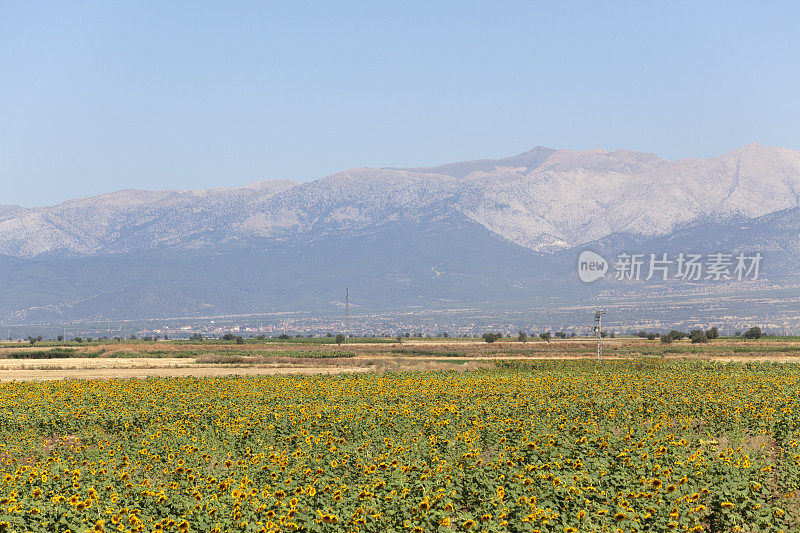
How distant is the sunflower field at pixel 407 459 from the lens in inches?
577

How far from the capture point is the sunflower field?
577 inches

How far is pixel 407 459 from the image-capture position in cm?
1895

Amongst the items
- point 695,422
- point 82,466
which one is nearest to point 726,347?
point 695,422

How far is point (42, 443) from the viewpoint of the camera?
992 inches

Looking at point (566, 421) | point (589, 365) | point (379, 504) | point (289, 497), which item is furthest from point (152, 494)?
point (589, 365)

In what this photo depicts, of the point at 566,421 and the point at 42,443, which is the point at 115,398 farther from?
the point at 566,421

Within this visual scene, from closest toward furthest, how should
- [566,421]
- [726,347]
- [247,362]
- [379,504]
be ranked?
[379,504]
[566,421]
[247,362]
[726,347]

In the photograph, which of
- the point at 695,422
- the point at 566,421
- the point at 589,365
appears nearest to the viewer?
the point at 566,421

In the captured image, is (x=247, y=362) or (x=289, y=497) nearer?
(x=289, y=497)

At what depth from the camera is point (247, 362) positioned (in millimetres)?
80875

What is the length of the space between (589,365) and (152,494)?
48.0 metres

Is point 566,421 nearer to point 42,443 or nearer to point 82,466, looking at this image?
point 82,466

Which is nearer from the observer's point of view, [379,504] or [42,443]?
[379,504]

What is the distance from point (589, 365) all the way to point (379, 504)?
47332 mm
